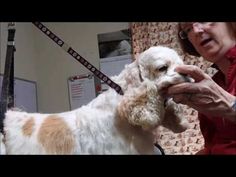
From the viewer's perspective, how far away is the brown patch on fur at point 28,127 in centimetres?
97

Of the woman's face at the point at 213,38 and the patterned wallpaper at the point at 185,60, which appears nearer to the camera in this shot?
the woman's face at the point at 213,38

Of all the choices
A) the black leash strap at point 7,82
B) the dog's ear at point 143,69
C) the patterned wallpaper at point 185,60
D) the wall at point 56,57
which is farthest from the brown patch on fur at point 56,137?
the wall at point 56,57

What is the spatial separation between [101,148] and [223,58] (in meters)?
0.47

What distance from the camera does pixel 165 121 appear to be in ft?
3.45

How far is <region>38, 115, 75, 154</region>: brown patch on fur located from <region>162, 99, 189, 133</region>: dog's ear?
26 centimetres

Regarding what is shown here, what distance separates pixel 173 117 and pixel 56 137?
33 centimetres

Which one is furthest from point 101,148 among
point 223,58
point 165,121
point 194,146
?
point 194,146

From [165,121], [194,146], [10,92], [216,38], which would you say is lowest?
[194,146]

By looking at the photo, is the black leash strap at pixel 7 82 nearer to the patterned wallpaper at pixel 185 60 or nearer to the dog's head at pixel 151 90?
the dog's head at pixel 151 90

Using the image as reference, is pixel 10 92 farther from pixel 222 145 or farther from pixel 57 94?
pixel 57 94

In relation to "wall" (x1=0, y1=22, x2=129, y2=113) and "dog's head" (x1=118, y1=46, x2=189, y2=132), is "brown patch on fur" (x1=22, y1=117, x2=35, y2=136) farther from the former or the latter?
"wall" (x1=0, y1=22, x2=129, y2=113)

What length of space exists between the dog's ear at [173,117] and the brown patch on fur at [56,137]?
0.26 metres
